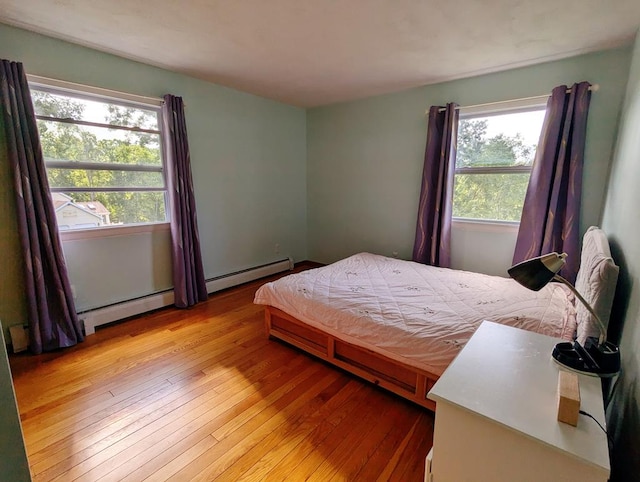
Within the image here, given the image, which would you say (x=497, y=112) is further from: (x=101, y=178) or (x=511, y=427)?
(x=101, y=178)

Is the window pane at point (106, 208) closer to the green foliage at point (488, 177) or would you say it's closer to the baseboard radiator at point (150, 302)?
the baseboard radiator at point (150, 302)

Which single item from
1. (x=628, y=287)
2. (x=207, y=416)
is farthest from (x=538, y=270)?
(x=207, y=416)

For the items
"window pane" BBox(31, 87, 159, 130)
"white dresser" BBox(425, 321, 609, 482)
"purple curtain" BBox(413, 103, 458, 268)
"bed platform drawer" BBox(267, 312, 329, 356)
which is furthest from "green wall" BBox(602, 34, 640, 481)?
"window pane" BBox(31, 87, 159, 130)

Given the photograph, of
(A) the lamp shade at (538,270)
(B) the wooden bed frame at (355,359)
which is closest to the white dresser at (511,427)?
(A) the lamp shade at (538,270)

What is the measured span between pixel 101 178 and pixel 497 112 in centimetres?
387

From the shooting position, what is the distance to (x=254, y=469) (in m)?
1.43

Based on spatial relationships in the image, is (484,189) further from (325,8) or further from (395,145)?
(325,8)

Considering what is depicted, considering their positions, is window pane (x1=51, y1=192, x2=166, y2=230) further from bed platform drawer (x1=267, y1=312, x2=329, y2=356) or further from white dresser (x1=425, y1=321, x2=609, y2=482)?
white dresser (x1=425, y1=321, x2=609, y2=482)

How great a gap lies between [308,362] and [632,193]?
221 cm

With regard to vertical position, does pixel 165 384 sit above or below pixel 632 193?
below

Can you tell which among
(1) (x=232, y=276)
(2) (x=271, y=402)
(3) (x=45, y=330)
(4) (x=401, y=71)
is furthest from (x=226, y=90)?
(2) (x=271, y=402)

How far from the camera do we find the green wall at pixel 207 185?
2309mm

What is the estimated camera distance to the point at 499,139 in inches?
119

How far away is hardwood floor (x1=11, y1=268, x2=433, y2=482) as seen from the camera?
144cm
